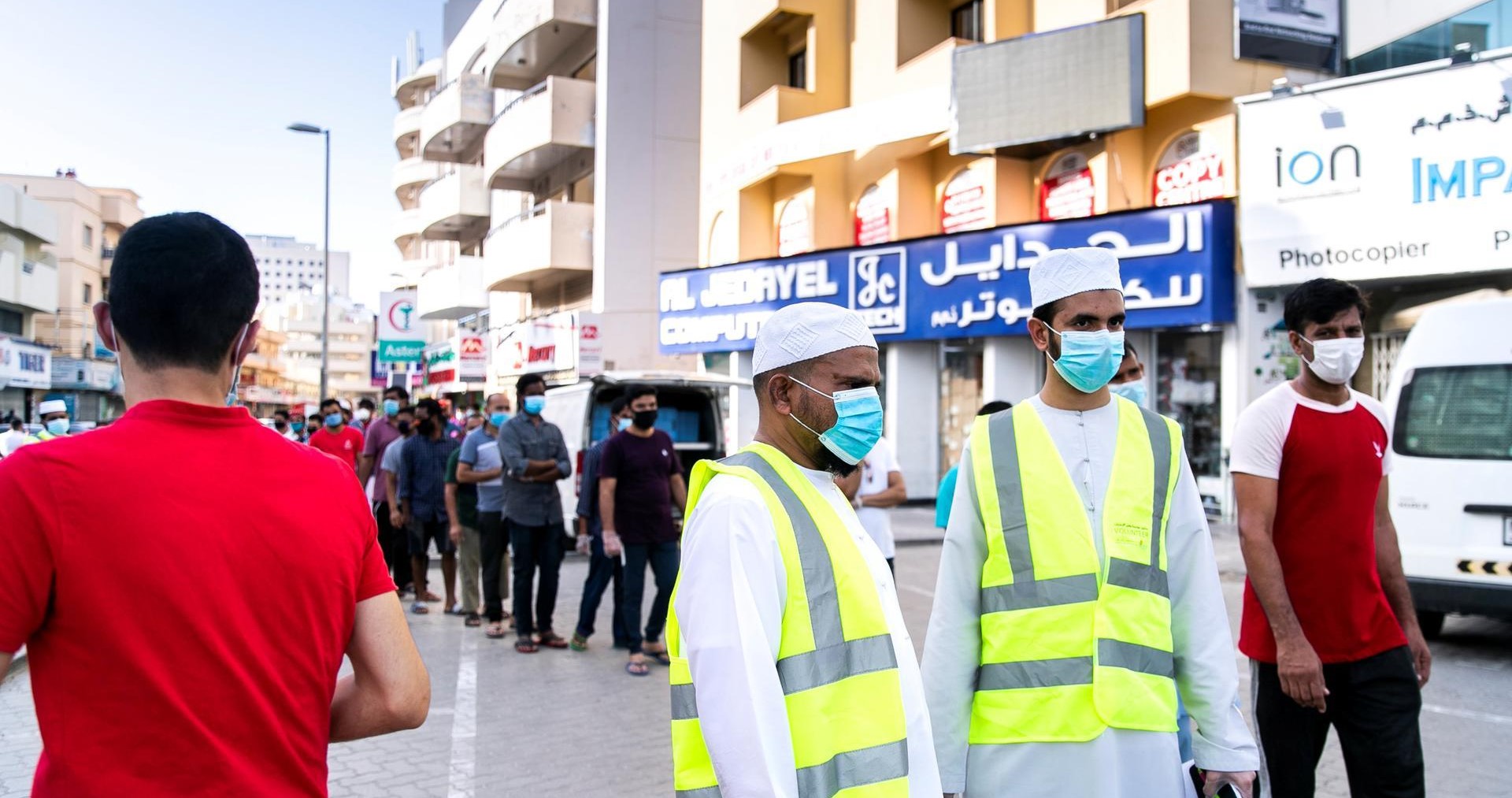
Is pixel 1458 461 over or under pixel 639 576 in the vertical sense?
over

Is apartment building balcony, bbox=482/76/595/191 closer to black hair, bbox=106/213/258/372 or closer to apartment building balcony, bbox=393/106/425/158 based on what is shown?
apartment building balcony, bbox=393/106/425/158

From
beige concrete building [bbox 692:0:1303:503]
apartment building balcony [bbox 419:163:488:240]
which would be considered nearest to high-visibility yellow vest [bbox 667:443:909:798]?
beige concrete building [bbox 692:0:1303:503]

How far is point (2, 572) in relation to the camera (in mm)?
1497

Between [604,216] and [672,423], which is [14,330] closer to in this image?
[604,216]

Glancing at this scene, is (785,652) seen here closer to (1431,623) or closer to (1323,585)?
(1323,585)

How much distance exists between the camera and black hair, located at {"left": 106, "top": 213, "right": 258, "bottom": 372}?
1.73 meters

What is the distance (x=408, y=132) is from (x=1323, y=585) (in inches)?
2233

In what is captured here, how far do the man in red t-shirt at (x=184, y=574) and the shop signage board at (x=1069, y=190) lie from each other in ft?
52.6

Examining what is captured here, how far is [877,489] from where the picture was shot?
24.6 ft

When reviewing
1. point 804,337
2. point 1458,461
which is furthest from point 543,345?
point 804,337

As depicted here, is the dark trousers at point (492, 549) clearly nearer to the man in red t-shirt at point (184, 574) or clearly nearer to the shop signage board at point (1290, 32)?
the man in red t-shirt at point (184, 574)

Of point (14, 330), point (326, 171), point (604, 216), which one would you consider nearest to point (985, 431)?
point (604, 216)

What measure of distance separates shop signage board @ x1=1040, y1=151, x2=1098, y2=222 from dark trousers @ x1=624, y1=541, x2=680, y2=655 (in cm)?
1071

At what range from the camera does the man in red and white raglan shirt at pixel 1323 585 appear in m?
3.29
